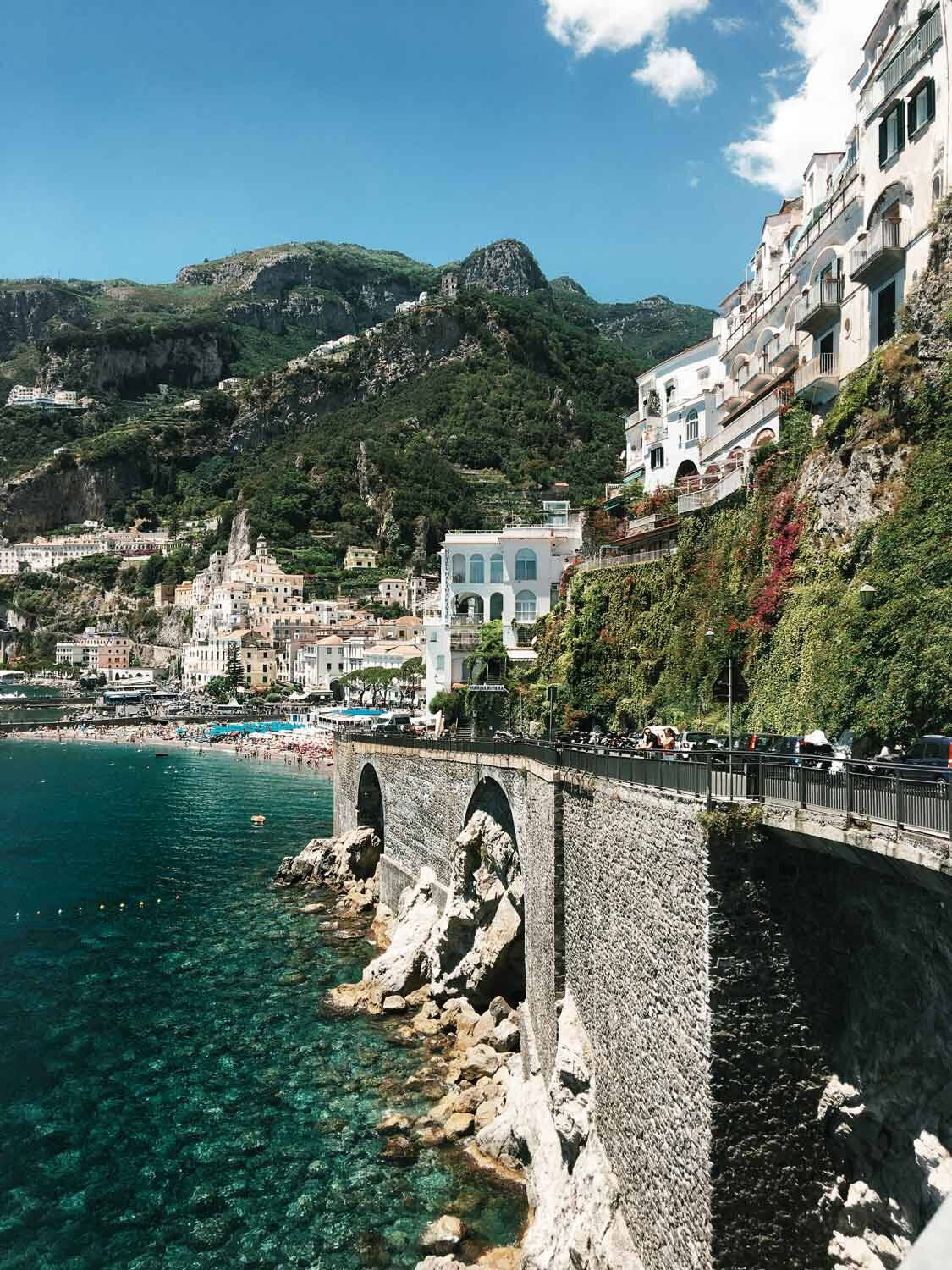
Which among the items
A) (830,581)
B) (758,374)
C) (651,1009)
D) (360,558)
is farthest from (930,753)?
(360,558)

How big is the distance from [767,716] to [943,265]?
9.63 meters

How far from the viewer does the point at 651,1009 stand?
1166 cm

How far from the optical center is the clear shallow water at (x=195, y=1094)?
53.0ft

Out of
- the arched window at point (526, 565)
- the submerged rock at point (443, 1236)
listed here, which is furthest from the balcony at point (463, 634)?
the submerged rock at point (443, 1236)

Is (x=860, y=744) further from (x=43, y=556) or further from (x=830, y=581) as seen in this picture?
(x=43, y=556)

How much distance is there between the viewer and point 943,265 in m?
17.9

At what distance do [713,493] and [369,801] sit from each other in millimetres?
20971

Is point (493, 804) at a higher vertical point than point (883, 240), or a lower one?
lower

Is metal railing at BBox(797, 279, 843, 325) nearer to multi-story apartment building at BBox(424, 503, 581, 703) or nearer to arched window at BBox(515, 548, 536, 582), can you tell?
multi-story apartment building at BBox(424, 503, 581, 703)

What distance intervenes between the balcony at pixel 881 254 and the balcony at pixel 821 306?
5.40 feet

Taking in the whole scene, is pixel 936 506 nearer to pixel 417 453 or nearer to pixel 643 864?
pixel 643 864

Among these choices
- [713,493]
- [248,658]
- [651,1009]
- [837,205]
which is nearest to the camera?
[651,1009]

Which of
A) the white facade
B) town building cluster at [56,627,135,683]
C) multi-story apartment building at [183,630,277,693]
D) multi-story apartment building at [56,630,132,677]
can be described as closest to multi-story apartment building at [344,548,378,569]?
multi-story apartment building at [183,630,277,693]

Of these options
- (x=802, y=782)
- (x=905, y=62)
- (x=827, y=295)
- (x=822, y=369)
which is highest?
(x=905, y=62)
